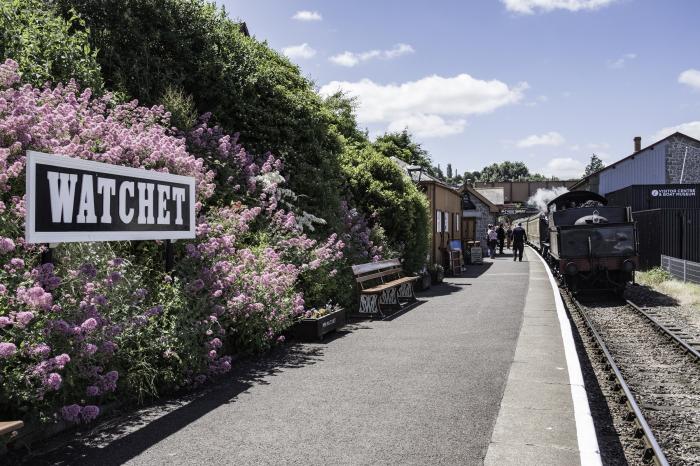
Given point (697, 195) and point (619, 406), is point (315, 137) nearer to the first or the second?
point (619, 406)

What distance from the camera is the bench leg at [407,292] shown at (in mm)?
15062

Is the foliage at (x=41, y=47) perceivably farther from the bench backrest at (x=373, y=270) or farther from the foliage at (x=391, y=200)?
the foliage at (x=391, y=200)

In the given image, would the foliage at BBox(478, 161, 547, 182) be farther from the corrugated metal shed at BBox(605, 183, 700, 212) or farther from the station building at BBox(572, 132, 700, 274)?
the corrugated metal shed at BBox(605, 183, 700, 212)

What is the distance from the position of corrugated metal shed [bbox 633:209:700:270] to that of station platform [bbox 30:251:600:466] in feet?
49.5

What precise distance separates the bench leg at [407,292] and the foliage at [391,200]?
1.74m

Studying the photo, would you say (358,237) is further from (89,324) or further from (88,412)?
(88,412)

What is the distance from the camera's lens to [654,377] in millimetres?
8336

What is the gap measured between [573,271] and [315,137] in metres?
7.82

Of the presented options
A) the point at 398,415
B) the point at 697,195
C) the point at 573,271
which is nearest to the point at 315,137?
the point at 573,271

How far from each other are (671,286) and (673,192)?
34.6 ft

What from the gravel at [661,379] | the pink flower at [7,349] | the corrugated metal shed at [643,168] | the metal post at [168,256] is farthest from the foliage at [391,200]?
the corrugated metal shed at [643,168]

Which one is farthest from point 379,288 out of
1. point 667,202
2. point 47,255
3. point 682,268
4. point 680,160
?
point 680,160

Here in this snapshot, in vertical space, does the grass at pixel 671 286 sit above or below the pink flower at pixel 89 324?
below

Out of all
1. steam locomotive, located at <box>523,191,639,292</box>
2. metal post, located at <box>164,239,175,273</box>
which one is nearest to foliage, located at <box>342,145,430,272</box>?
steam locomotive, located at <box>523,191,639,292</box>
